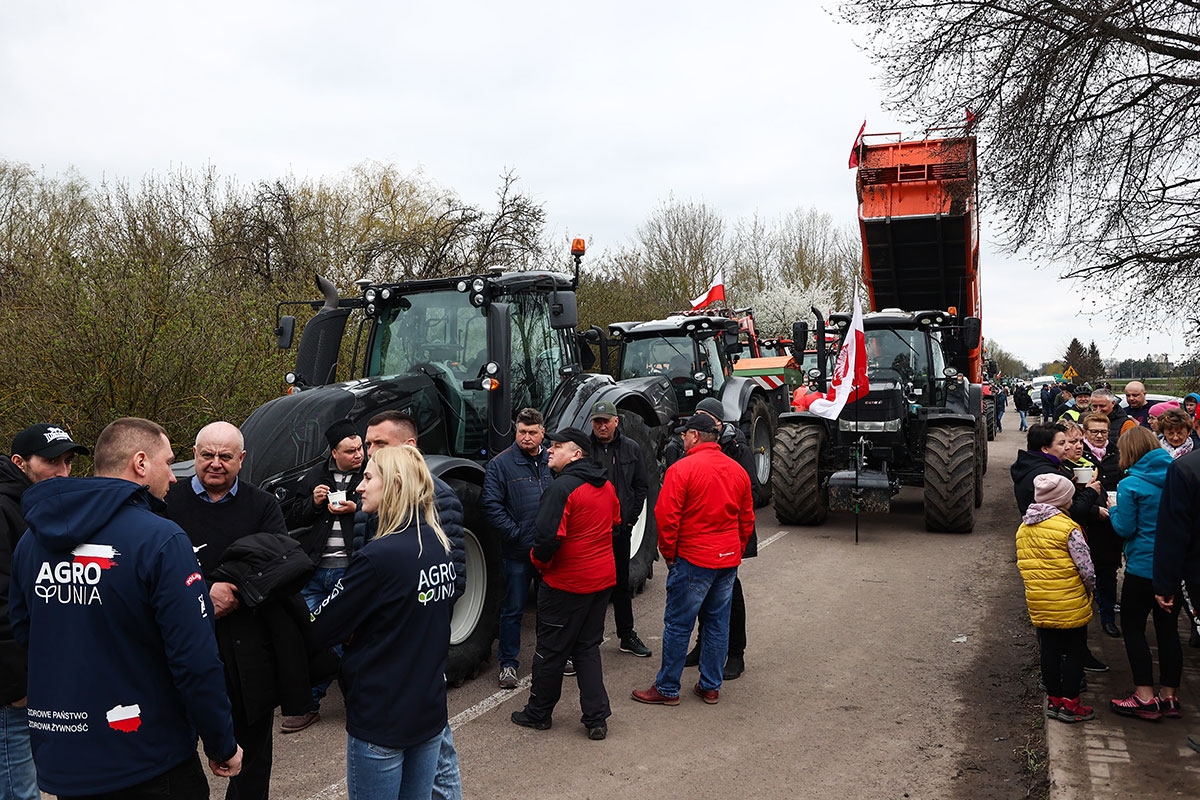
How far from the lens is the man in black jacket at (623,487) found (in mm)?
5973

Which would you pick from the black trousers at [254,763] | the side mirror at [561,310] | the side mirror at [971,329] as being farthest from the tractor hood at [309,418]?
the side mirror at [971,329]

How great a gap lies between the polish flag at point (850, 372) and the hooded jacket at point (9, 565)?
294 inches

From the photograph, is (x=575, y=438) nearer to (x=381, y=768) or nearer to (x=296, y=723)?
(x=296, y=723)

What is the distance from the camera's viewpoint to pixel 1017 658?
19.6 feet

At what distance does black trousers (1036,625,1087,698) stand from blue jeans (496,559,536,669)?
2996mm

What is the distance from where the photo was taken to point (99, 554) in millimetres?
2406

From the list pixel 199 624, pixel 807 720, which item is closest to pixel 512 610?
pixel 807 720

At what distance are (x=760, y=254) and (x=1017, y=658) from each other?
34.7 meters

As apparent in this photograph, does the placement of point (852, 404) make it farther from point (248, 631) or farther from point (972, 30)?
point (248, 631)

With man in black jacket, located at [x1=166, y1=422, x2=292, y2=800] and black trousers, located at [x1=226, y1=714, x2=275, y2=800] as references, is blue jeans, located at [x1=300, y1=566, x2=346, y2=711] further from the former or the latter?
black trousers, located at [x1=226, y1=714, x2=275, y2=800]

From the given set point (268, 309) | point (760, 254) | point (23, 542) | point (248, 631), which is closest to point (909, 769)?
point (248, 631)

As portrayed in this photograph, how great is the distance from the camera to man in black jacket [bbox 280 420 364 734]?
4.70 metres

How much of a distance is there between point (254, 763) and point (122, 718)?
830 millimetres

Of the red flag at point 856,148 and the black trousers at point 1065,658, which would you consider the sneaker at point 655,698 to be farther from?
the red flag at point 856,148
